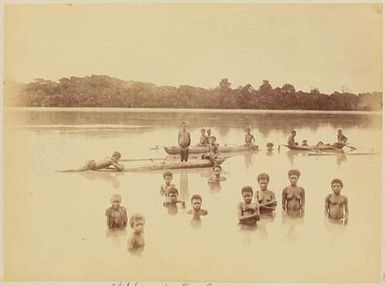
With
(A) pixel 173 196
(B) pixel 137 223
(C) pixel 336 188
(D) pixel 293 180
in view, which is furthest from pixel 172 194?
(C) pixel 336 188

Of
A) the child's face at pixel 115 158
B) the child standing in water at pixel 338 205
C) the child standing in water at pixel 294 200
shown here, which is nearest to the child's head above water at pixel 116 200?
the child's face at pixel 115 158

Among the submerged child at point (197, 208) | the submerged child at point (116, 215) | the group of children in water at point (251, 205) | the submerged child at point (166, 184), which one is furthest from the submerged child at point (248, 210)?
the submerged child at point (116, 215)

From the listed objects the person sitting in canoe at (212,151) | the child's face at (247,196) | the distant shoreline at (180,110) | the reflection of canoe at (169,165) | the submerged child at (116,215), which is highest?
the distant shoreline at (180,110)

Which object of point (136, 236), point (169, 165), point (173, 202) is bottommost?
point (136, 236)

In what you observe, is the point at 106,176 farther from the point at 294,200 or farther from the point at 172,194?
the point at 294,200

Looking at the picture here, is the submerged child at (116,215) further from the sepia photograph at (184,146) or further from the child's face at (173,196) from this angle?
the child's face at (173,196)

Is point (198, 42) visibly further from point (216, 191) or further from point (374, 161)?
point (374, 161)

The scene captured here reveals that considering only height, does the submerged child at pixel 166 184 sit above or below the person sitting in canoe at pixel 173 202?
above
